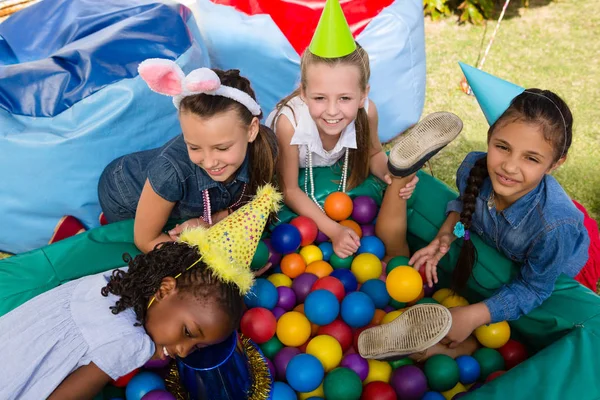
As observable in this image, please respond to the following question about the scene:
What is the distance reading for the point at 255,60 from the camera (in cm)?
228

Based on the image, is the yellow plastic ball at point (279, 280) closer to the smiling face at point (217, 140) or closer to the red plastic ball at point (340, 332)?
the red plastic ball at point (340, 332)

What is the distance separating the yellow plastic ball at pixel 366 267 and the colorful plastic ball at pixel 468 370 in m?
0.41

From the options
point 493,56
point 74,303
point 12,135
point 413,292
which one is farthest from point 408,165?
point 493,56

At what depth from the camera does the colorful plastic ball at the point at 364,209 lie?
77.2 inches

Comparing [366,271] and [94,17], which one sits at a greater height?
[94,17]

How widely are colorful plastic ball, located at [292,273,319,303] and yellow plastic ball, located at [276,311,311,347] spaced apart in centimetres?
12

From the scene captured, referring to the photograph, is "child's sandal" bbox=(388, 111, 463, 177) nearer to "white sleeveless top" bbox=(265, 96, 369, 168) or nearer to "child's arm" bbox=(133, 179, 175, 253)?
"white sleeveless top" bbox=(265, 96, 369, 168)

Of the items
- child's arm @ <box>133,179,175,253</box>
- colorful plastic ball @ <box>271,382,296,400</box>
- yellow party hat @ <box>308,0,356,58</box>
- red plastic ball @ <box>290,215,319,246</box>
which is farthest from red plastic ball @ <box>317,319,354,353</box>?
yellow party hat @ <box>308,0,356,58</box>

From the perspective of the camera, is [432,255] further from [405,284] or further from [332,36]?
[332,36]

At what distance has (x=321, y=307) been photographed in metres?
1.58

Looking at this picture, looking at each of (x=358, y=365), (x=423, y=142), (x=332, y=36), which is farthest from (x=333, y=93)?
(x=358, y=365)

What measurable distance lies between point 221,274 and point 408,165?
67cm

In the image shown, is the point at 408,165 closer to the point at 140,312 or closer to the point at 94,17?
the point at 140,312

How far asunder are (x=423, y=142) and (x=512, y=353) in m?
0.68
